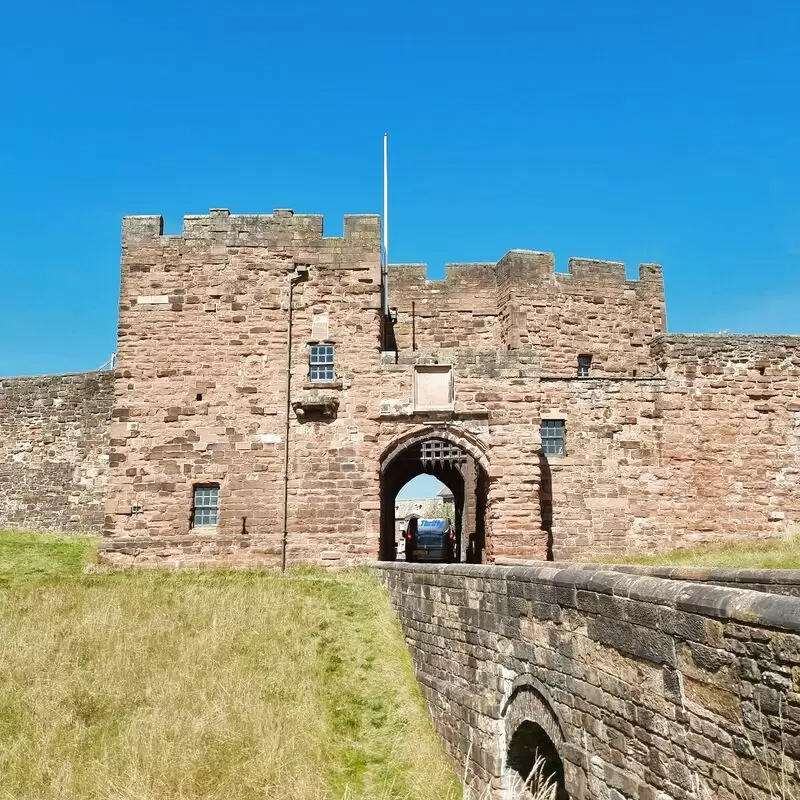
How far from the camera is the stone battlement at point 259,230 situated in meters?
20.1

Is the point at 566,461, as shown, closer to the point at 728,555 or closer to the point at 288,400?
the point at 728,555

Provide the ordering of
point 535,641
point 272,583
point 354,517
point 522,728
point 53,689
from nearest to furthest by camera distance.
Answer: point 535,641 → point 522,728 → point 53,689 → point 272,583 → point 354,517

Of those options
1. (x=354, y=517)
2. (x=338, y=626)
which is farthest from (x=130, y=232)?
(x=338, y=626)

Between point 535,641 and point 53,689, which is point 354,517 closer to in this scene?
point 53,689

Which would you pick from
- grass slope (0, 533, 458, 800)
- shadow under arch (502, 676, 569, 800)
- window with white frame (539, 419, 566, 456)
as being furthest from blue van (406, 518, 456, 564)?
shadow under arch (502, 676, 569, 800)

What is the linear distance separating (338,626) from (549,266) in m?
13.6

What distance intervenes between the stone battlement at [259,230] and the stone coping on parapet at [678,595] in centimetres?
1222

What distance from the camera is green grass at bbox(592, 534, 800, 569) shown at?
1830cm

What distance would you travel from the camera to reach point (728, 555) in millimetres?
19688

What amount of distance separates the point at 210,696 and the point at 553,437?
12.1 meters

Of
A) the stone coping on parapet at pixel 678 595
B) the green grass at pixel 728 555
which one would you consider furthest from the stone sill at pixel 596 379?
the stone coping on parapet at pixel 678 595

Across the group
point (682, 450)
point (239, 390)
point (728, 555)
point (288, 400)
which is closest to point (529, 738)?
point (288, 400)

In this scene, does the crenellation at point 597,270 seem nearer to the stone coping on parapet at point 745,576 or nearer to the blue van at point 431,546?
the blue van at point 431,546

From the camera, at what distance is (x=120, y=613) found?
1453cm
